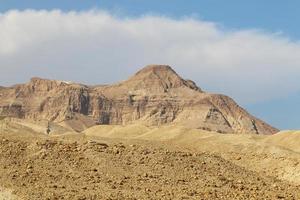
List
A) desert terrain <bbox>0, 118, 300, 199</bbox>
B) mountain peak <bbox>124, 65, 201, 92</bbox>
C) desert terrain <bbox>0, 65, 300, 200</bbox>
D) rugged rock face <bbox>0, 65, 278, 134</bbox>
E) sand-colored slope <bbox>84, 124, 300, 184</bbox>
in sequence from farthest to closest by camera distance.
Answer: mountain peak <bbox>124, 65, 201, 92</bbox> < rugged rock face <bbox>0, 65, 278, 134</bbox> < sand-colored slope <bbox>84, 124, 300, 184</bbox> < desert terrain <bbox>0, 65, 300, 200</bbox> < desert terrain <bbox>0, 118, 300, 199</bbox>

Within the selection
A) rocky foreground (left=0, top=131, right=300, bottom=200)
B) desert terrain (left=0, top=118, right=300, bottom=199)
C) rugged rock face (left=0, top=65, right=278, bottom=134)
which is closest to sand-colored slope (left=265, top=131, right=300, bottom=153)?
desert terrain (left=0, top=118, right=300, bottom=199)

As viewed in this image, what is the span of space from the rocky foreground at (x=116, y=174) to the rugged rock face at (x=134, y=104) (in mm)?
134635

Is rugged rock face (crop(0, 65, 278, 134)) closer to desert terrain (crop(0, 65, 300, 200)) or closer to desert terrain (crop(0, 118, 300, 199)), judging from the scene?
desert terrain (crop(0, 65, 300, 200))

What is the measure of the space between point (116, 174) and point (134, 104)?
6087 inches

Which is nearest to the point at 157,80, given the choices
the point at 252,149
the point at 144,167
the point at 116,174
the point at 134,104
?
the point at 134,104

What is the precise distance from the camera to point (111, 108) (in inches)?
7047

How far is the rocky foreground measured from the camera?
2020cm

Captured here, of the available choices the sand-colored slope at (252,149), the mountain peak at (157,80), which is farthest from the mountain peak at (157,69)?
the sand-colored slope at (252,149)

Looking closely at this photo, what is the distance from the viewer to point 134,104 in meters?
177

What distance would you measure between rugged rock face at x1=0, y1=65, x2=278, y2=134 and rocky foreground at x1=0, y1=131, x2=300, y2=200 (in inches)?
5301

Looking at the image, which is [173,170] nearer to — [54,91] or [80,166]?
[80,166]

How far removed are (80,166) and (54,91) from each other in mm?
155208

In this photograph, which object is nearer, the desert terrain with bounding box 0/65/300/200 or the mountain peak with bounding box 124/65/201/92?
the desert terrain with bounding box 0/65/300/200

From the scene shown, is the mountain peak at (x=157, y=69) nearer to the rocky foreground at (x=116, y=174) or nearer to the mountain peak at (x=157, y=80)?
the mountain peak at (x=157, y=80)
